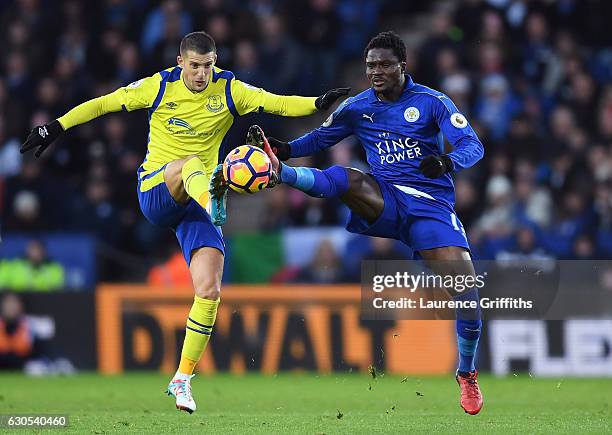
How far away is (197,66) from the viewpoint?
30.9 feet

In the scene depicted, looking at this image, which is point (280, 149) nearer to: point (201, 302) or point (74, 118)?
point (201, 302)

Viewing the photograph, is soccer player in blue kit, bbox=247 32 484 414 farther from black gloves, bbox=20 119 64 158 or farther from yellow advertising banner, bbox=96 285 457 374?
yellow advertising banner, bbox=96 285 457 374

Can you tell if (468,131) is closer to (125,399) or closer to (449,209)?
(449,209)

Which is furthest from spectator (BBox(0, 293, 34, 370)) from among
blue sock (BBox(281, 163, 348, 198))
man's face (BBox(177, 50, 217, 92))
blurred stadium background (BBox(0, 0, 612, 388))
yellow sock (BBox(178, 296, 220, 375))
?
blue sock (BBox(281, 163, 348, 198))

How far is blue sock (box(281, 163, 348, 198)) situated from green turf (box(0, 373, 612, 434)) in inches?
63.2

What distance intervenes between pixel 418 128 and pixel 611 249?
5.66m

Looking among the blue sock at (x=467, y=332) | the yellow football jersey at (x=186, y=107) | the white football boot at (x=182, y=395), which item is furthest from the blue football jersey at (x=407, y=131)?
the white football boot at (x=182, y=395)

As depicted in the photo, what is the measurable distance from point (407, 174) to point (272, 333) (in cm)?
550

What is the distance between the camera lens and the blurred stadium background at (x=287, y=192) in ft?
47.6

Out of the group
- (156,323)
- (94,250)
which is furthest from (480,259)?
(94,250)

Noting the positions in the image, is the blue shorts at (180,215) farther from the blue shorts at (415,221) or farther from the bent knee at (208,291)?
the blue shorts at (415,221)

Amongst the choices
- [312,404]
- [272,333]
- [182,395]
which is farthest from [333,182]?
[272,333]

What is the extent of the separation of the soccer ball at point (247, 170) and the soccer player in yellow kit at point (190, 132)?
623 millimetres

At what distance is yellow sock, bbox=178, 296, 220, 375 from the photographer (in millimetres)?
9383
